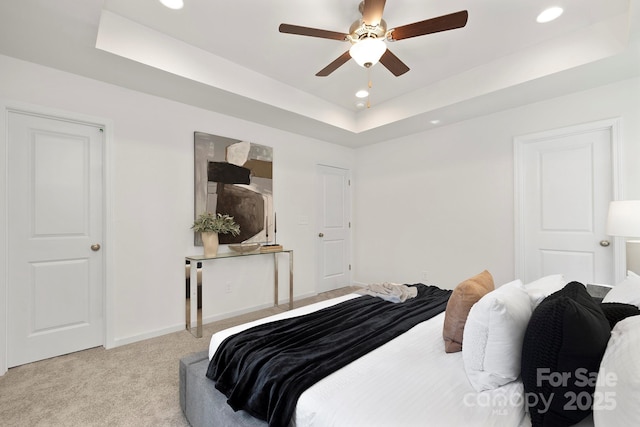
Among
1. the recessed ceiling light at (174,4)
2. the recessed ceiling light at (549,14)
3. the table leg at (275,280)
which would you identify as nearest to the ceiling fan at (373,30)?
the recessed ceiling light at (174,4)

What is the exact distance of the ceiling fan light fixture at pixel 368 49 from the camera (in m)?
1.96

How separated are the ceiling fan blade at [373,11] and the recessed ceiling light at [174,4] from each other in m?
1.36

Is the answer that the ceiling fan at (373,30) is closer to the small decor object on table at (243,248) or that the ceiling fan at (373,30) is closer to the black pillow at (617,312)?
the black pillow at (617,312)

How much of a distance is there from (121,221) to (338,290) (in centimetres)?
323

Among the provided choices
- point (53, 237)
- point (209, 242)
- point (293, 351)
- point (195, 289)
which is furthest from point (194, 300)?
point (293, 351)

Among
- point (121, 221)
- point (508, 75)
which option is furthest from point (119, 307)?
point (508, 75)

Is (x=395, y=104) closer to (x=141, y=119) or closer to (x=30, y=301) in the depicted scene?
(x=141, y=119)

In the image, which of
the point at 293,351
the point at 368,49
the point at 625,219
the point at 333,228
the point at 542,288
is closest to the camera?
the point at 293,351

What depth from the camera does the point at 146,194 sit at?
304 centimetres

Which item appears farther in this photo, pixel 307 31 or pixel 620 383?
pixel 307 31

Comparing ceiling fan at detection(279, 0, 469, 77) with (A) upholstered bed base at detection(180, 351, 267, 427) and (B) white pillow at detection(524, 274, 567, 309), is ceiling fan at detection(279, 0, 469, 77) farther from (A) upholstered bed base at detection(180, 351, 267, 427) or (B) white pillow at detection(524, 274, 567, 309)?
(A) upholstered bed base at detection(180, 351, 267, 427)

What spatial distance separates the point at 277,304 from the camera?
13.3 feet

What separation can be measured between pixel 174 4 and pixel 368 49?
1485 millimetres

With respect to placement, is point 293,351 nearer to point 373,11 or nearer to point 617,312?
point 617,312
